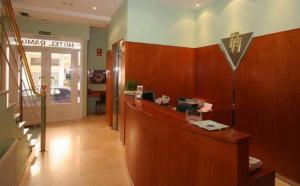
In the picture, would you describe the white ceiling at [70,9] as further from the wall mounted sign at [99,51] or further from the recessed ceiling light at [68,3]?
the wall mounted sign at [99,51]

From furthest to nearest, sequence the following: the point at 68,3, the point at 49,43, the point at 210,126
Answer: the point at 49,43, the point at 68,3, the point at 210,126

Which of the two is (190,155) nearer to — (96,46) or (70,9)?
(70,9)

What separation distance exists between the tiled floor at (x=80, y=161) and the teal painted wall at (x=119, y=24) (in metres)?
2.49

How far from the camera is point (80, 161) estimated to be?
375cm

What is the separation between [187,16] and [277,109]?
311cm

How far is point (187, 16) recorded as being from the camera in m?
5.26

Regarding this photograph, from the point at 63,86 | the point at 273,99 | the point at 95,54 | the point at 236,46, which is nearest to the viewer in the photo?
the point at 273,99

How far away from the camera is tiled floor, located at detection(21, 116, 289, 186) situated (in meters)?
3.05

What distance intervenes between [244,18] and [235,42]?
460 mm

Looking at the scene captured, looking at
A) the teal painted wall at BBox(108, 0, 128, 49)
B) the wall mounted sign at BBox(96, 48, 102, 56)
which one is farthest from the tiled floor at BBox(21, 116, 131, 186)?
the wall mounted sign at BBox(96, 48, 102, 56)

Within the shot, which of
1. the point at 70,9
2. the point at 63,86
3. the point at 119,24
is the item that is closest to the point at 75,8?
the point at 70,9

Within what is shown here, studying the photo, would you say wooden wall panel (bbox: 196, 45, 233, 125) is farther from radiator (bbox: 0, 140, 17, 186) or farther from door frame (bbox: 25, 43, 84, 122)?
door frame (bbox: 25, 43, 84, 122)

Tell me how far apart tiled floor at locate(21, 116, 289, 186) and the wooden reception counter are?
1024 mm

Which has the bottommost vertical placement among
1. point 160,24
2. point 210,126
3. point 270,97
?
point 210,126
